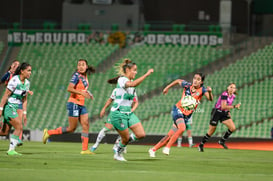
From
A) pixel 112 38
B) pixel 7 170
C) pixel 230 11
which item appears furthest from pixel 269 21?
pixel 7 170

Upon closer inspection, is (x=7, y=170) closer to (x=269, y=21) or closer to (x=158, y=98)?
(x=158, y=98)

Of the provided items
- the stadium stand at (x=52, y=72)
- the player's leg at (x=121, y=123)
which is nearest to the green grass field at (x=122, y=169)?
the player's leg at (x=121, y=123)

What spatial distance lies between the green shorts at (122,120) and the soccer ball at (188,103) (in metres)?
4.04

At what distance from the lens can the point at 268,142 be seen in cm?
3152

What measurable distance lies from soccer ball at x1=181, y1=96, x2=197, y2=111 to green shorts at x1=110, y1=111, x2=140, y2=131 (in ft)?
13.3

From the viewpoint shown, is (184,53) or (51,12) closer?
(184,53)

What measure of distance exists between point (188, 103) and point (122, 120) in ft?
14.6

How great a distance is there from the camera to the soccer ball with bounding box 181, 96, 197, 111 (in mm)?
19872

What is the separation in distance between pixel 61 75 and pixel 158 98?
6.50 m

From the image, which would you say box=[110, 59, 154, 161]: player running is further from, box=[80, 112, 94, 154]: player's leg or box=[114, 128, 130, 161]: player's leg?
box=[80, 112, 94, 154]: player's leg

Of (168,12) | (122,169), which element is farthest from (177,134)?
(168,12)

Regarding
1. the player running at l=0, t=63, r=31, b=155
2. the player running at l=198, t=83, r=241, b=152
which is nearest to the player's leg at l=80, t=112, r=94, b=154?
the player running at l=0, t=63, r=31, b=155

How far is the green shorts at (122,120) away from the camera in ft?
52.1

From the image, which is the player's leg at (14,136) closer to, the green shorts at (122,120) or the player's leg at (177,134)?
the green shorts at (122,120)
